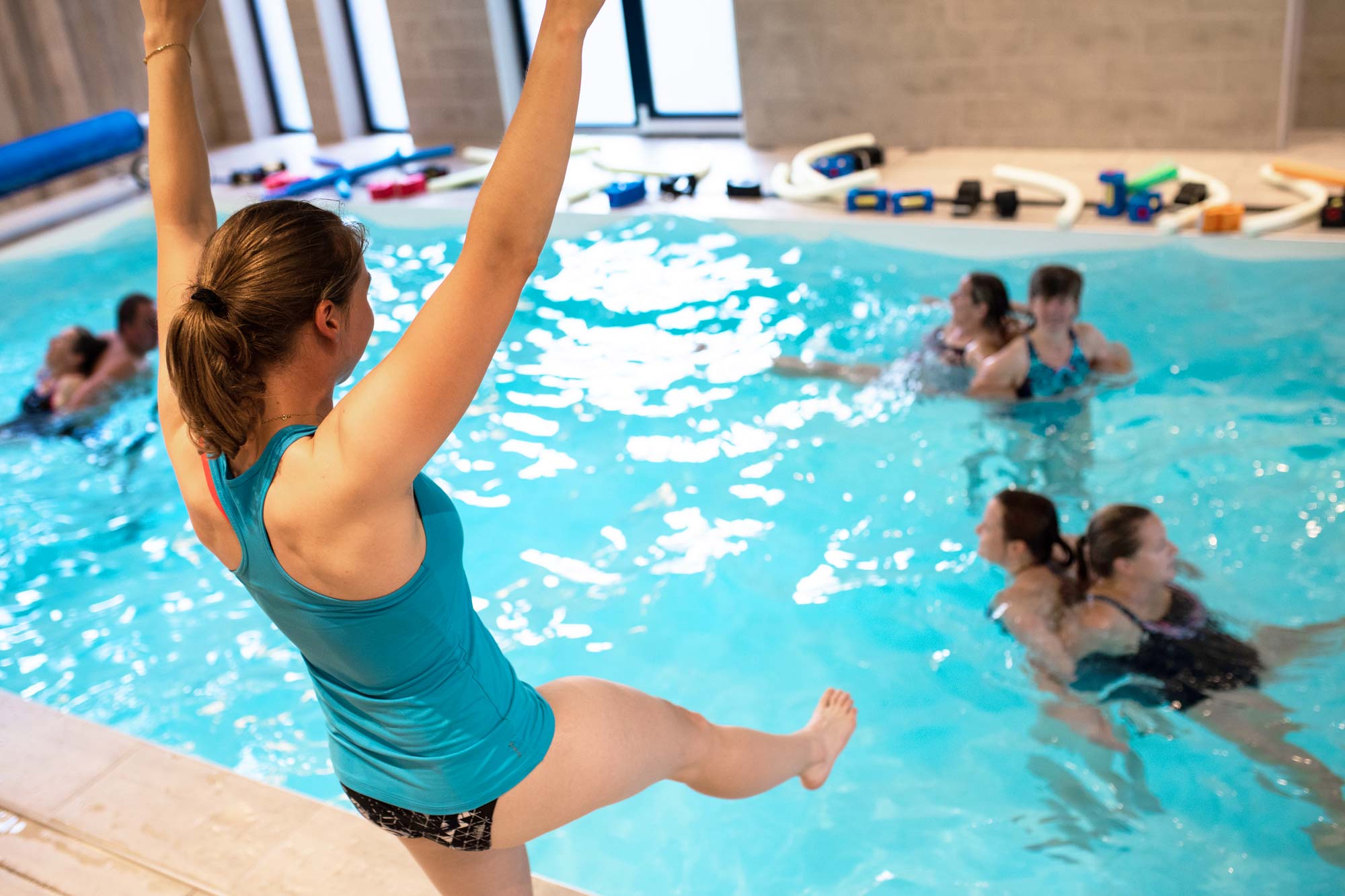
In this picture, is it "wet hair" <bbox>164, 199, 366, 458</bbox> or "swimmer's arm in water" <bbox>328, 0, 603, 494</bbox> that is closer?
"swimmer's arm in water" <bbox>328, 0, 603, 494</bbox>

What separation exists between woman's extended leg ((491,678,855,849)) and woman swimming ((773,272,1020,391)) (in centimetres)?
273

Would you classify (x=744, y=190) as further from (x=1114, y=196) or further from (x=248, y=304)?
(x=248, y=304)

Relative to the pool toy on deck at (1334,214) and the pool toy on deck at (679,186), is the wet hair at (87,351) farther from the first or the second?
the pool toy on deck at (1334,214)

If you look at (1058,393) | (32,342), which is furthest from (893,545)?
(32,342)

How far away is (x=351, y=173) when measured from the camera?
838 centimetres

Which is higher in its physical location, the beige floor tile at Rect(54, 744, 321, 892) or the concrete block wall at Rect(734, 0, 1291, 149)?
the concrete block wall at Rect(734, 0, 1291, 149)

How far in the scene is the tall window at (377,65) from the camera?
32.2 feet

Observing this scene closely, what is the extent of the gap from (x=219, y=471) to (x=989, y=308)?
3423 millimetres

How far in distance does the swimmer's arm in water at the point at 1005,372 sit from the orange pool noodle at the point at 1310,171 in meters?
2.54

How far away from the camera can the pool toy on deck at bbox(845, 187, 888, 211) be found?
20.4 ft

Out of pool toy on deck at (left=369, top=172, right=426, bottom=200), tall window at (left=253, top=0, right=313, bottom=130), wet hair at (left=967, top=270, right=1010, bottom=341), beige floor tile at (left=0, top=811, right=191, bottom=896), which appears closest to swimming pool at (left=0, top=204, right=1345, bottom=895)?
wet hair at (left=967, top=270, right=1010, bottom=341)

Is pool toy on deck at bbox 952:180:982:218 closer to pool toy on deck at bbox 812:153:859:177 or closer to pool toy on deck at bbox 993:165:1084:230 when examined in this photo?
pool toy on deck at bbox 993:165:1084:230

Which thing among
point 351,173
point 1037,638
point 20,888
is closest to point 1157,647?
point 1037,638

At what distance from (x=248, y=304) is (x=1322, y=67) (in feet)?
23.4
